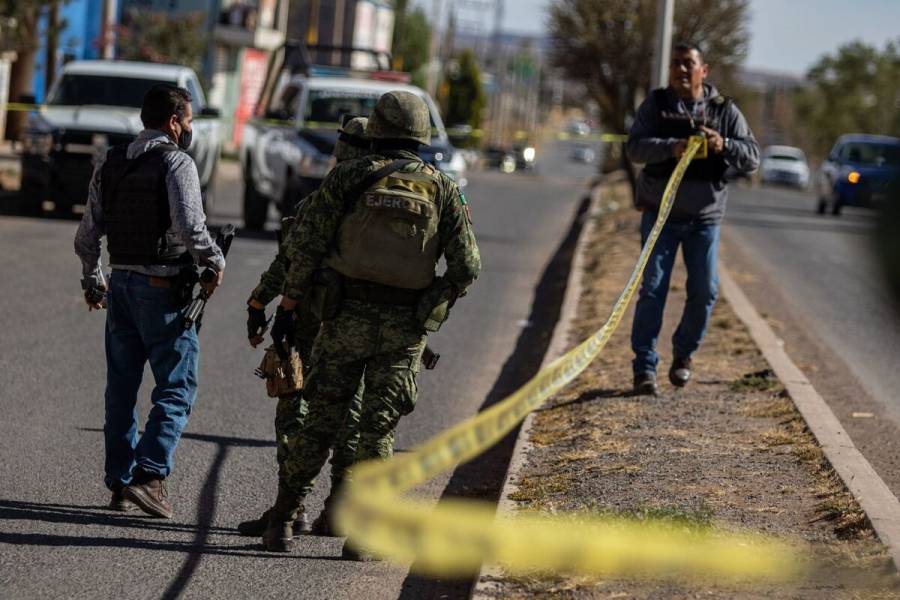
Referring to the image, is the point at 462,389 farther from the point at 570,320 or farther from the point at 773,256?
the point at 773,256

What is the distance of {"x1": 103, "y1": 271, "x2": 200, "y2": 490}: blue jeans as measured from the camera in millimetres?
5883

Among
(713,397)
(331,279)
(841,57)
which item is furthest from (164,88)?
(841,57)

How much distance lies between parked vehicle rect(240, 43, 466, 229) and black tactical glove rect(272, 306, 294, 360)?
10701 mm

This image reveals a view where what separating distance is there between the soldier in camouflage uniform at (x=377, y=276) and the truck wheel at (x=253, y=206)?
44.1 feet

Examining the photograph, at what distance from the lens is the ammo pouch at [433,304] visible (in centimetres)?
539

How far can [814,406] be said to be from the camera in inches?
323

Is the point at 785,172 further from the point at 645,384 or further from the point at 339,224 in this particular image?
the point at 339,224

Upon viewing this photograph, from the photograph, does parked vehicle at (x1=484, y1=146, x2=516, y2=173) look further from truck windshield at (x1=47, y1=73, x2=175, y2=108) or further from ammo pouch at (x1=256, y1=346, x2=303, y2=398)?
ammo pouch at (x1=256, y1=346, x2=303, y2=398)

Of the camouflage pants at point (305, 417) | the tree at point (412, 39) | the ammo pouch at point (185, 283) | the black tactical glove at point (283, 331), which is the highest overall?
the tree at point (412, 39)

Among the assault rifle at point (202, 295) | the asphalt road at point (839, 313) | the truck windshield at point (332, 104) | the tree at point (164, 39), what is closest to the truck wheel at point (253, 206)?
the truck windshield at point (332, 104)

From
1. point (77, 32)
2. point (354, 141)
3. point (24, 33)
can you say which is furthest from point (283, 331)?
point (77, 32)

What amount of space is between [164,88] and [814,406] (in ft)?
13.5

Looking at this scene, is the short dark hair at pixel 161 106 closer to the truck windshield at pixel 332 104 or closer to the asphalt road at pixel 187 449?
the asphalt road at pixel 187 449

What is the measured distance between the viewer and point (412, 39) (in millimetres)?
91312
